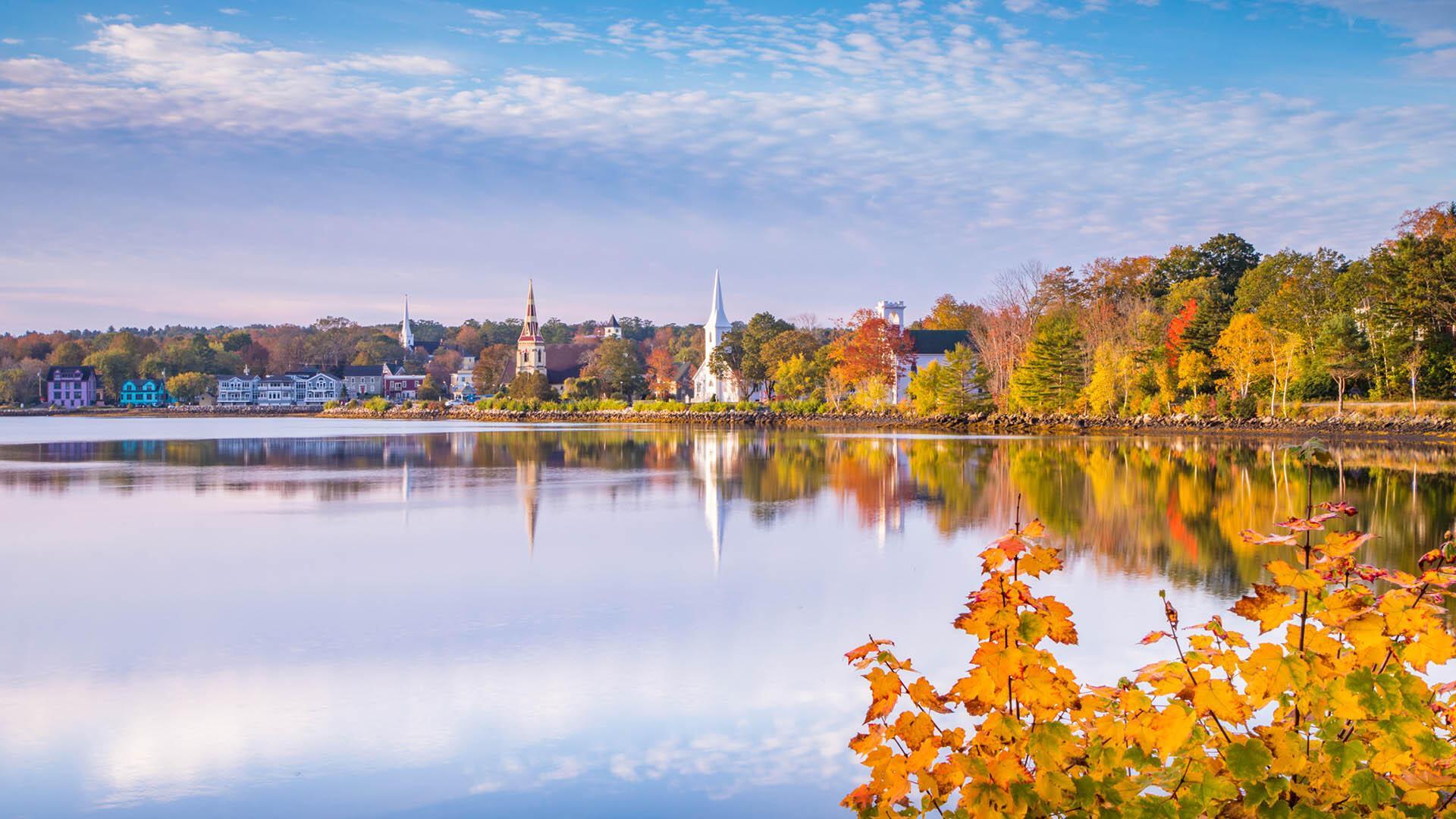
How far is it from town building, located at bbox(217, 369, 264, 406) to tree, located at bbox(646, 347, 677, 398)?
202 feet

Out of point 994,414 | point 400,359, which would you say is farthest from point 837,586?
point 400,359

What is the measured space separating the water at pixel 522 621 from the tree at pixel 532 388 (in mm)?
84421

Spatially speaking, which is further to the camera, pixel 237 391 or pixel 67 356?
pixel 237 391

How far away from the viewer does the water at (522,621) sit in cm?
635

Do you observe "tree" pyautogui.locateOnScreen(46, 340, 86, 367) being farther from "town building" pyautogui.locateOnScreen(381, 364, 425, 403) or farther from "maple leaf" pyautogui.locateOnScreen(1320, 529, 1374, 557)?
"maple leaf" pyautogui.locateOnScreen(1320, 529, 1374, 557)

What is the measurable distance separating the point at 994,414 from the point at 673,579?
57.1 metres

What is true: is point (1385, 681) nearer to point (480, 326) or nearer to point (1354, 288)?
point (1354, 288)

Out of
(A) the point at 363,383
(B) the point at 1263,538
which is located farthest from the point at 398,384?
(B) the point at 1263,538

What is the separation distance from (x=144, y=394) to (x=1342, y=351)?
147780 millimetres

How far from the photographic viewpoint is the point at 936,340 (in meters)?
88.1

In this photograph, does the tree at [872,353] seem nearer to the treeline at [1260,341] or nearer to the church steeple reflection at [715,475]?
the treeline at [1260,341]

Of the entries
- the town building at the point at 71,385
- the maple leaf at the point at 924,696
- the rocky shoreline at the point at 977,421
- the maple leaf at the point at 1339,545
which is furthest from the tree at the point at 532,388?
the maple leaf at the point at 1339,545

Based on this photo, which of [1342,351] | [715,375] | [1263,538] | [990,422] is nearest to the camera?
[1263,538]

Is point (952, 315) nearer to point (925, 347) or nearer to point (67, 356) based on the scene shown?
point (925, 347)
